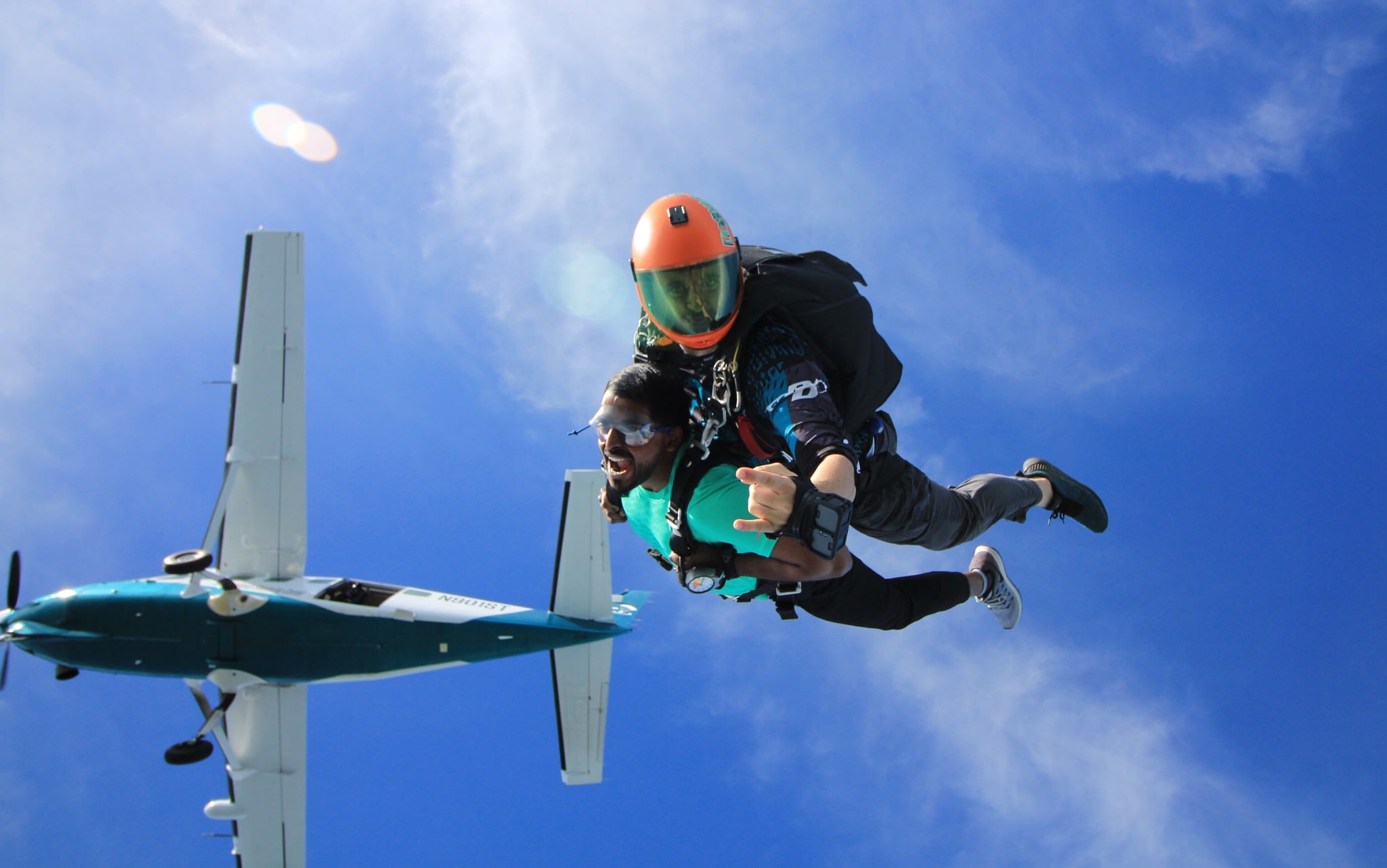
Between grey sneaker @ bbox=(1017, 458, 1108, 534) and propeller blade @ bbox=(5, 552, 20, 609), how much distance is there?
53.0 feet

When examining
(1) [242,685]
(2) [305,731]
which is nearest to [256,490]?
(1) [242,685]

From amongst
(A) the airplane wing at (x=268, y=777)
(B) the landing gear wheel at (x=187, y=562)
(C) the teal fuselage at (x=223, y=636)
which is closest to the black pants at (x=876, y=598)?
(C) the teal fuselage at (x=223, y=636)

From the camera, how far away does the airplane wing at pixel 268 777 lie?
13.7 meters

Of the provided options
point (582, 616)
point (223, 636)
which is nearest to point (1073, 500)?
point (582, 616)

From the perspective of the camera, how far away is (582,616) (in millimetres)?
13234

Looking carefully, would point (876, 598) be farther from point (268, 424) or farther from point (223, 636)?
point (223, 636)

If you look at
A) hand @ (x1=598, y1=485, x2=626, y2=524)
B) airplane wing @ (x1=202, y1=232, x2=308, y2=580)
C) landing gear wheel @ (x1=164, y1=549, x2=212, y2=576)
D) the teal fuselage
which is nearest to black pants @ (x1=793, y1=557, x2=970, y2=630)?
hand @ (x1=598, y1=485, x2=626, y2=524)

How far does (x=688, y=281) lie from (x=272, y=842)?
594 inches

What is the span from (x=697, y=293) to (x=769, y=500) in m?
1.79

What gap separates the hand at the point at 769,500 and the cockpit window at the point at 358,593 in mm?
10907

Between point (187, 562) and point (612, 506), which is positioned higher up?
point (187, 562)

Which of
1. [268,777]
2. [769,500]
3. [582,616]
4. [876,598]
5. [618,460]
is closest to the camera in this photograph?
[769,500]

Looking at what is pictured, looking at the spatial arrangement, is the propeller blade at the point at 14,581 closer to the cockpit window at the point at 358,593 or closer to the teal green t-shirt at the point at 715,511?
the cockpit window at the point at 358,593

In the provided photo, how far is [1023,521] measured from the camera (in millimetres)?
7730
